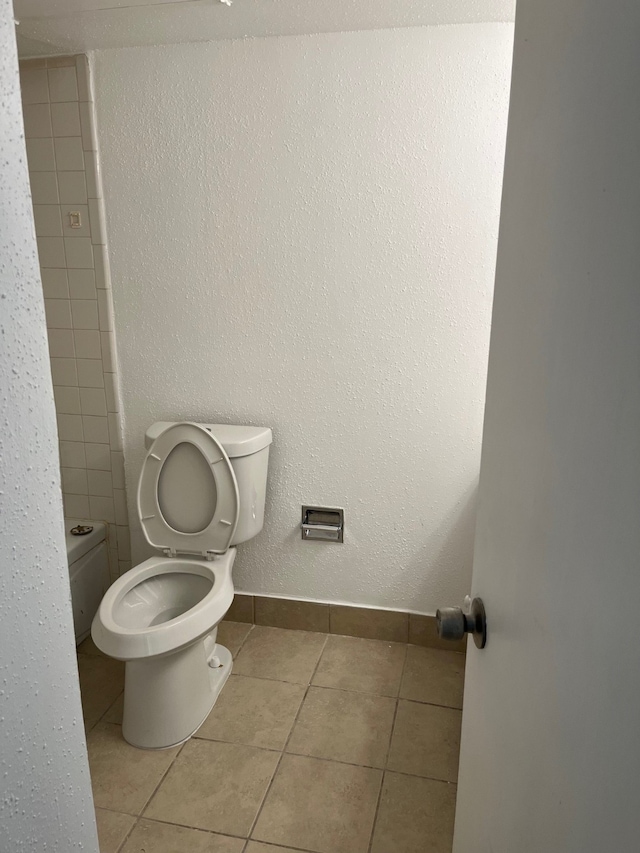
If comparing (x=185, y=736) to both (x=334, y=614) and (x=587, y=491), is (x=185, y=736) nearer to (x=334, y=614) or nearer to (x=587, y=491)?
(x=334, y=614)

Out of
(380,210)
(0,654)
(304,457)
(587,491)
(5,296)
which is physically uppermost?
(380,210)

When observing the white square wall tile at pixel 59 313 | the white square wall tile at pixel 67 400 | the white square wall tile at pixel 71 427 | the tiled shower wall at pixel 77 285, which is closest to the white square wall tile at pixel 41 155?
the tiled shower wall at pixel 77 285

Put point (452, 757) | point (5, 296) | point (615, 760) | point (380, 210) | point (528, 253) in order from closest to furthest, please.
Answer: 1. point (615, 760)
2. point (5, 296)
3. point (528, 253)
4. point (452, 757)
5. point (380, 210)

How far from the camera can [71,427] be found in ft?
8.33

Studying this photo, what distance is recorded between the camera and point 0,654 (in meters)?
0.56

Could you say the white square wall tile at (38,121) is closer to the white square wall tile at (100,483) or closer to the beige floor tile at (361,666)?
the white square wall tile at (100,483)

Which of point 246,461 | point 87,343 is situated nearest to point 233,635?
point 246,461

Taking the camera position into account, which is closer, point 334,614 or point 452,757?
point 452,757

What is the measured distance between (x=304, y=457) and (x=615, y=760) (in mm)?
1989

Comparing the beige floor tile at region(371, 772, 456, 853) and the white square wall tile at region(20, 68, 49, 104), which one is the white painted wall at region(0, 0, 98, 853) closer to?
the beige floor tile at region(371, 772, 456, 853)

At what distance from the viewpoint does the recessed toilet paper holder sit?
7.93 feet

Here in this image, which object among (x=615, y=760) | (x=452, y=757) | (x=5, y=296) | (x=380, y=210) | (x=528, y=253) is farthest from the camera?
(x=380, y=210)

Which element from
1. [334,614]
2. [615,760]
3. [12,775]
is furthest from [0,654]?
[334,614]

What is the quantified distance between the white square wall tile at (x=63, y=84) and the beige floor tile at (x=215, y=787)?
217 cm
